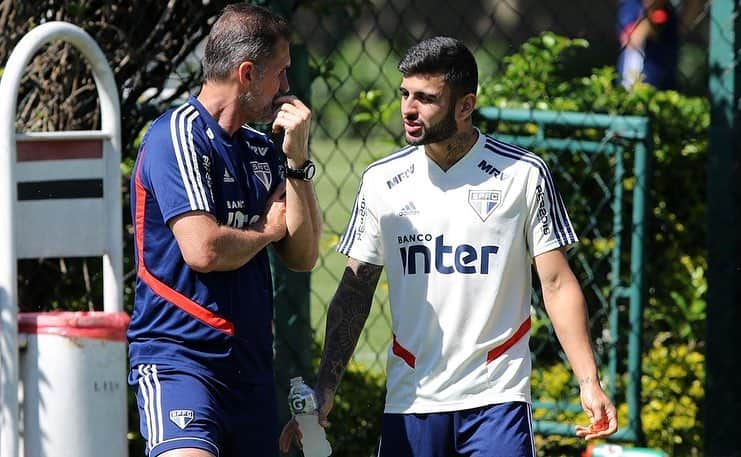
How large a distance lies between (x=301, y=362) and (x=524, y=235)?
5.31 ft

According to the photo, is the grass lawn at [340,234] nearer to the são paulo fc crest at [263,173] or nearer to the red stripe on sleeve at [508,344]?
the são paulo fc crest at [263,173]

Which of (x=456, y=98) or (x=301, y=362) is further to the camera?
(x=301, y=362)

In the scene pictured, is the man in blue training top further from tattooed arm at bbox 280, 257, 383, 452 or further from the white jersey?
the white jersey

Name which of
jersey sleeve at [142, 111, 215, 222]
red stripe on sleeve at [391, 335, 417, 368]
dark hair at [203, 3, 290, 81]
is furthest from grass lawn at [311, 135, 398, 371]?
jersey sleeve at [142, 111, 215, 222]

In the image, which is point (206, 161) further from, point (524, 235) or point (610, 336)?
point (610, 336)

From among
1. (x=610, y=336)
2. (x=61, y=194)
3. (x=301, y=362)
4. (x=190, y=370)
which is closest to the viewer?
(x=190, y=370)

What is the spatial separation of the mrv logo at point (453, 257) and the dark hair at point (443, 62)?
1.52ft

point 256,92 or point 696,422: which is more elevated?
point 256,92

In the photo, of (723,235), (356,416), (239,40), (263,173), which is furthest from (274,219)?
(723,235)

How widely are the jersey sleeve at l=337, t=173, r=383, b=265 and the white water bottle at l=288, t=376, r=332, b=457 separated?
17.8 inches

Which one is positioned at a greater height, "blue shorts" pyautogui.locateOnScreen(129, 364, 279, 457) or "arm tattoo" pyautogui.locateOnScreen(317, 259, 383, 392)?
"arm tattoo" pyautogui.locateOnScreen(317, 259, 383, 392)

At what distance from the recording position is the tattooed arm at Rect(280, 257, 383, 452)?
4.12 meters

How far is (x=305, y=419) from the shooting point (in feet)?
13.1

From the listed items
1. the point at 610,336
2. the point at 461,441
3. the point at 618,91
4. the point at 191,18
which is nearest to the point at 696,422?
the point at 610,336
